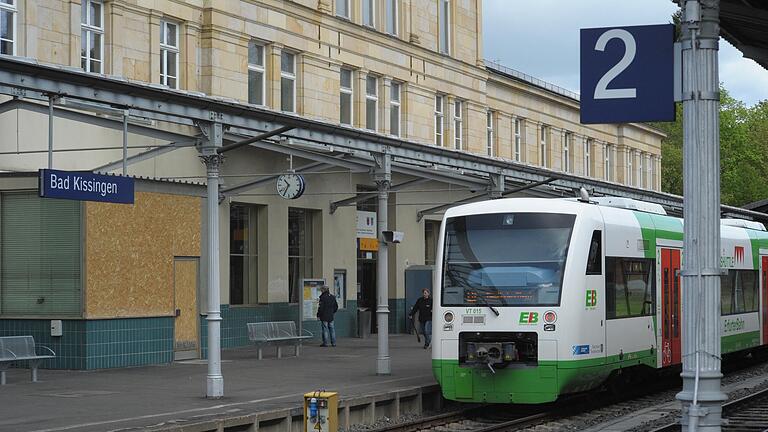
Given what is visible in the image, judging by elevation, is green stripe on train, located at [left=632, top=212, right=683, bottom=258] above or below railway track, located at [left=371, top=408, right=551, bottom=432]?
above

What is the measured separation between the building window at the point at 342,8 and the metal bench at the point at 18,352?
54.0 feet

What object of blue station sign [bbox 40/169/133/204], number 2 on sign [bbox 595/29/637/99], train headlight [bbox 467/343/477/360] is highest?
number 2 on sign [bbox 595/29/637/99]

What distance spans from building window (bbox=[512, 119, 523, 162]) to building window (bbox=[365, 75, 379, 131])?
11.2 m

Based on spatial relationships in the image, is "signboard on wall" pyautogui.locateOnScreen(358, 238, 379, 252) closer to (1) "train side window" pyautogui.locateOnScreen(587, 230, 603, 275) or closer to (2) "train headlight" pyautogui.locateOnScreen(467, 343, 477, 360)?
(1) "train side window" pyautogui.locateOnScreen(587, 230, 603, 275)

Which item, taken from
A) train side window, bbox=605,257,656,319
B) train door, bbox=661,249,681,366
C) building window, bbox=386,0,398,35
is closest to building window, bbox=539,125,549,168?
building window, bbox=386,0,398,35

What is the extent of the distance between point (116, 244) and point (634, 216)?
940 centimetres

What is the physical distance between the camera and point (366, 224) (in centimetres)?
3553

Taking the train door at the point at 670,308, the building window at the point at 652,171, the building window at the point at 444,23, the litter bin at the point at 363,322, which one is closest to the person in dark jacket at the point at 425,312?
the litter bin at the point at 363,322

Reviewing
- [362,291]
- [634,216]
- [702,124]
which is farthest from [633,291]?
[362,291]

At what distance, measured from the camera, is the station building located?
2209 cm

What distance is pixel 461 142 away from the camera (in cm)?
4172

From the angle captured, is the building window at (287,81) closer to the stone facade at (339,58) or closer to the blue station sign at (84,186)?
the stone facade at (339,58)

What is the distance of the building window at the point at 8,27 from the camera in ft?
76.3

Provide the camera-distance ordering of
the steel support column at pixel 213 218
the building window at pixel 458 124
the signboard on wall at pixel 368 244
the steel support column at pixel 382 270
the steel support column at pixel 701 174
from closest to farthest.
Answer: the steel support column at pixel 701 174
the steel support column at pixel 213 218
the steel support column at pixel 382 270
the signboard on wall at pixel 368 244
the building window at pixel 458 124
